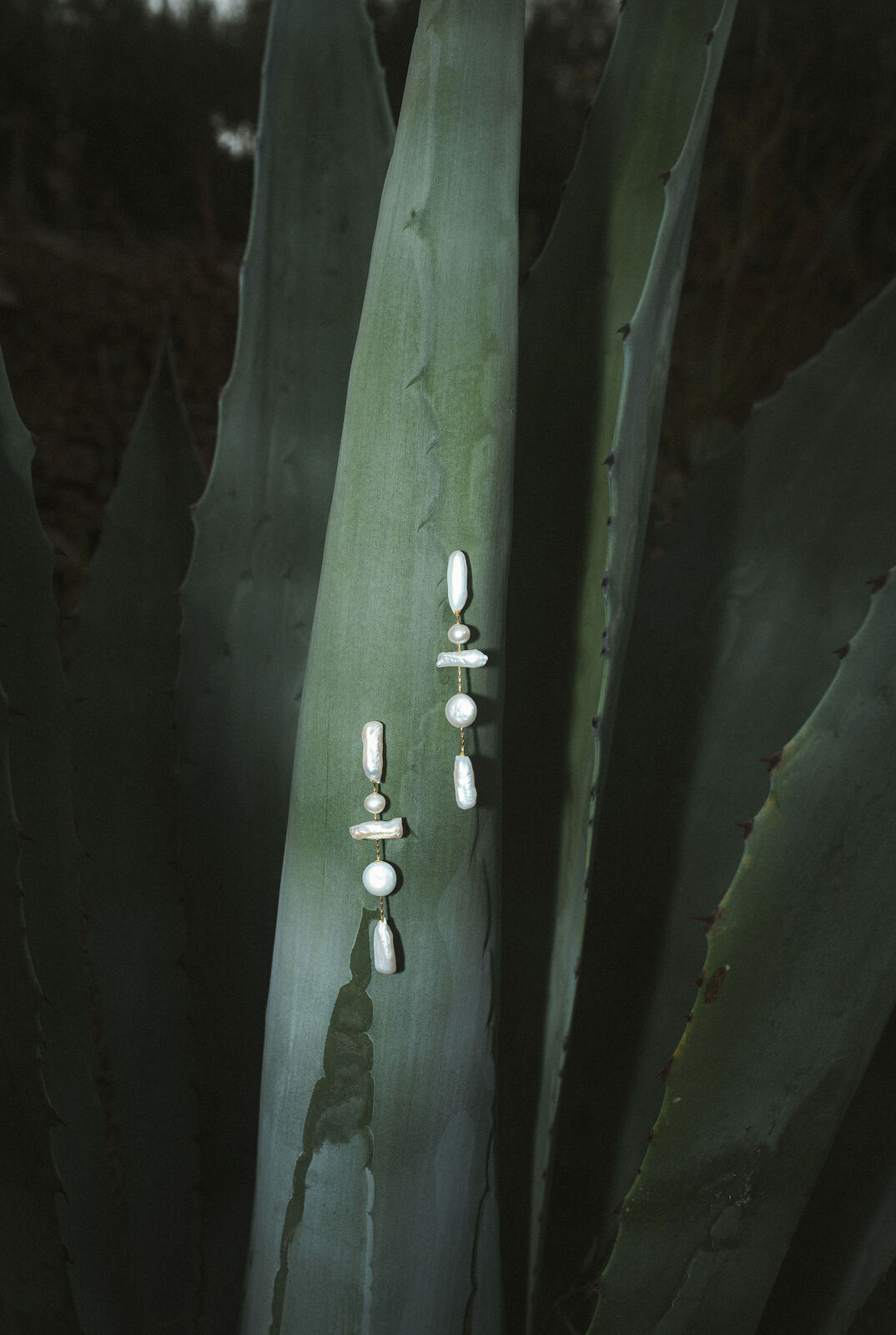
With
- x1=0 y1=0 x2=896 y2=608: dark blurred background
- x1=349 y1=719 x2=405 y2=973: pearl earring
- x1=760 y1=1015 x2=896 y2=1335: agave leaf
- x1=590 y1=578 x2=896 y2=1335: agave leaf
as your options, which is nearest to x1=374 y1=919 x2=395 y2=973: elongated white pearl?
x1=349 y1=719 x2=405 y2=973: pearl earring

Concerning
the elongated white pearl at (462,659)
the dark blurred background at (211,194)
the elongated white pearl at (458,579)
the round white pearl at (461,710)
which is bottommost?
the round white pearl at (461,710)

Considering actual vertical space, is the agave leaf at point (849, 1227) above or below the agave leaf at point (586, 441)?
below

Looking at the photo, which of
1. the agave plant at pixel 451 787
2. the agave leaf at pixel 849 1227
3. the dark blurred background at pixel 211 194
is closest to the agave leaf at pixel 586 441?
the agave plant at pixel 451 787

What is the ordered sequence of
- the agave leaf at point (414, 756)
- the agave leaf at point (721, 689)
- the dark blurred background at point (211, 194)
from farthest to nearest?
the dark blurred background at point (211, 194) → the agave leaf at point (721, 689) → the agave leaf at point (414, 756)

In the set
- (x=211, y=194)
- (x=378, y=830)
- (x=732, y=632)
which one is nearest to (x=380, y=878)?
(x=378, y=830)

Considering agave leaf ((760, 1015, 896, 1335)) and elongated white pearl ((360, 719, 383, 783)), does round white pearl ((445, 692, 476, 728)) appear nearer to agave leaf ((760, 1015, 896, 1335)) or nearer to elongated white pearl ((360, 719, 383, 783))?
elongated white pearl ((360, 719, 383, 783))

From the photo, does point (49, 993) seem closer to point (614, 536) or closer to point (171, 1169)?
point (171, 1169)

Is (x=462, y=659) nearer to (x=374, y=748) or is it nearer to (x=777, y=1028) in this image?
(x=374, y=748)

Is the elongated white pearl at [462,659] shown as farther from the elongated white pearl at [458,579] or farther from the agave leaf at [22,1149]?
the agave leaf at [22,1149]
